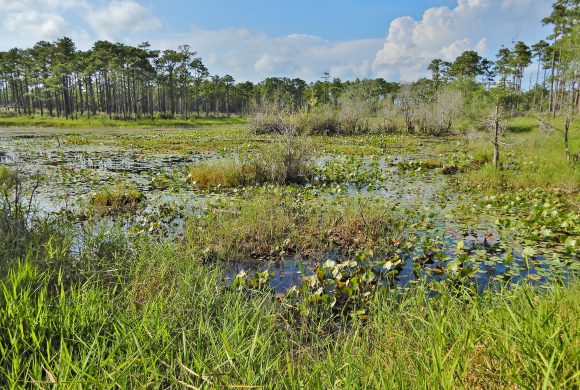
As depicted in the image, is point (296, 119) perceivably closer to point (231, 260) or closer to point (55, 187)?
point (55, 187)

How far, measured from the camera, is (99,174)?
38.5 ft

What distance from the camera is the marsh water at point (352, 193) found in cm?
481

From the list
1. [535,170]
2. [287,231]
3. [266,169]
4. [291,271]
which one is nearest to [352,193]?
[266,169]

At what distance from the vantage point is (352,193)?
9500 millimetres

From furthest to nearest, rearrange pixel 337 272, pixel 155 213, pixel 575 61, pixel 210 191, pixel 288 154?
1. pixel 575 61
2. pixel 288 154
3. pixel 210 191
4. pixel 155 213
5. pixel 337 272

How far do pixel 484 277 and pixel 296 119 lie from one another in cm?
2474

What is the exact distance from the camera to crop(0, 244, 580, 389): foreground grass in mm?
1870

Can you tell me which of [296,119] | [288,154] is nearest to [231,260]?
[288,154]

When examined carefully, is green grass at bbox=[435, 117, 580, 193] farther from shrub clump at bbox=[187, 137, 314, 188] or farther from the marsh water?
shrub clump at bbox=[187, 137, 314, 188]

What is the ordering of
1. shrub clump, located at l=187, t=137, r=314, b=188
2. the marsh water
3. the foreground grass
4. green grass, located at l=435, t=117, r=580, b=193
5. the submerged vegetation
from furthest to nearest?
shrub clump, located at l=187, t=137, r=314, b=188, green grass, located at l=435, t=117, r=580, b=193, the marsh water, the submerged vegetation, the foreground grass

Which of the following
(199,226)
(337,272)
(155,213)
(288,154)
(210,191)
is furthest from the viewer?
(288,154)

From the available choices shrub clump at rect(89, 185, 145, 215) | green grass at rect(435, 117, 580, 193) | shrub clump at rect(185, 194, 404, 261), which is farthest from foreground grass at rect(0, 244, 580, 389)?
green grass at rect(435, 117, 580, 193)

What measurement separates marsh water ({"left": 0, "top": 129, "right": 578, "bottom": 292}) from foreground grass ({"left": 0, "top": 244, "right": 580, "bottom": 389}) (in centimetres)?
77

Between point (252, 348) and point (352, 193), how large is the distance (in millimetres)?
7794
